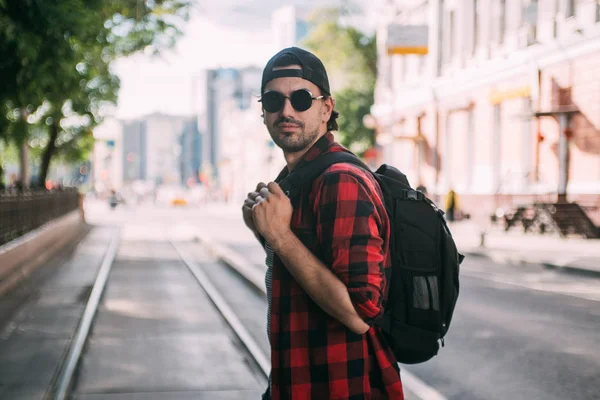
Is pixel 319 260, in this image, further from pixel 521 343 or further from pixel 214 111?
pixel 214 111

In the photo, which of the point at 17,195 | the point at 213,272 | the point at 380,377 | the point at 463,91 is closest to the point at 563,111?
the point at 463,91

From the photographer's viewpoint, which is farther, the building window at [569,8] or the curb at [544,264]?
the building window at [569,8]

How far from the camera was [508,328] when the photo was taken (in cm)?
807

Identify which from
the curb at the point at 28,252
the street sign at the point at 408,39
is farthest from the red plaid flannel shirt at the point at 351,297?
the street sign at the point at 408,39

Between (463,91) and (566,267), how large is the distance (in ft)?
58.6

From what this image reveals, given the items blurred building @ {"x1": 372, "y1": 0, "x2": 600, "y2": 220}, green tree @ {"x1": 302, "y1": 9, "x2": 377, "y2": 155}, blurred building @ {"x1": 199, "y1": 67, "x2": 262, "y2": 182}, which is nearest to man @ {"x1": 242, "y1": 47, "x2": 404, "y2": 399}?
blurred building @ {"x1": 372, "y1": 0, "x2": 600, "y2": 220}

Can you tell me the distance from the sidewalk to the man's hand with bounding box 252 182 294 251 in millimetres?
12086

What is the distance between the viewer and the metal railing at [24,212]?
13.3 metres

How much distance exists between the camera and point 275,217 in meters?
2.00

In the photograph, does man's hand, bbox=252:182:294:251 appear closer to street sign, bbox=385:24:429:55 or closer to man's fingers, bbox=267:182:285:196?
man's fingers, bbox=267:182:285:196

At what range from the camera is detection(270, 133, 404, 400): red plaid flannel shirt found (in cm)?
191

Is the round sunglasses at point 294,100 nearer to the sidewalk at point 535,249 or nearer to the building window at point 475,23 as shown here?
the sidewalk at point 535,249

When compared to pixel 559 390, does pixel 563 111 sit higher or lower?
higher

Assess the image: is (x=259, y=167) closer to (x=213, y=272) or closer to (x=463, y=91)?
(x=463, y=91)
